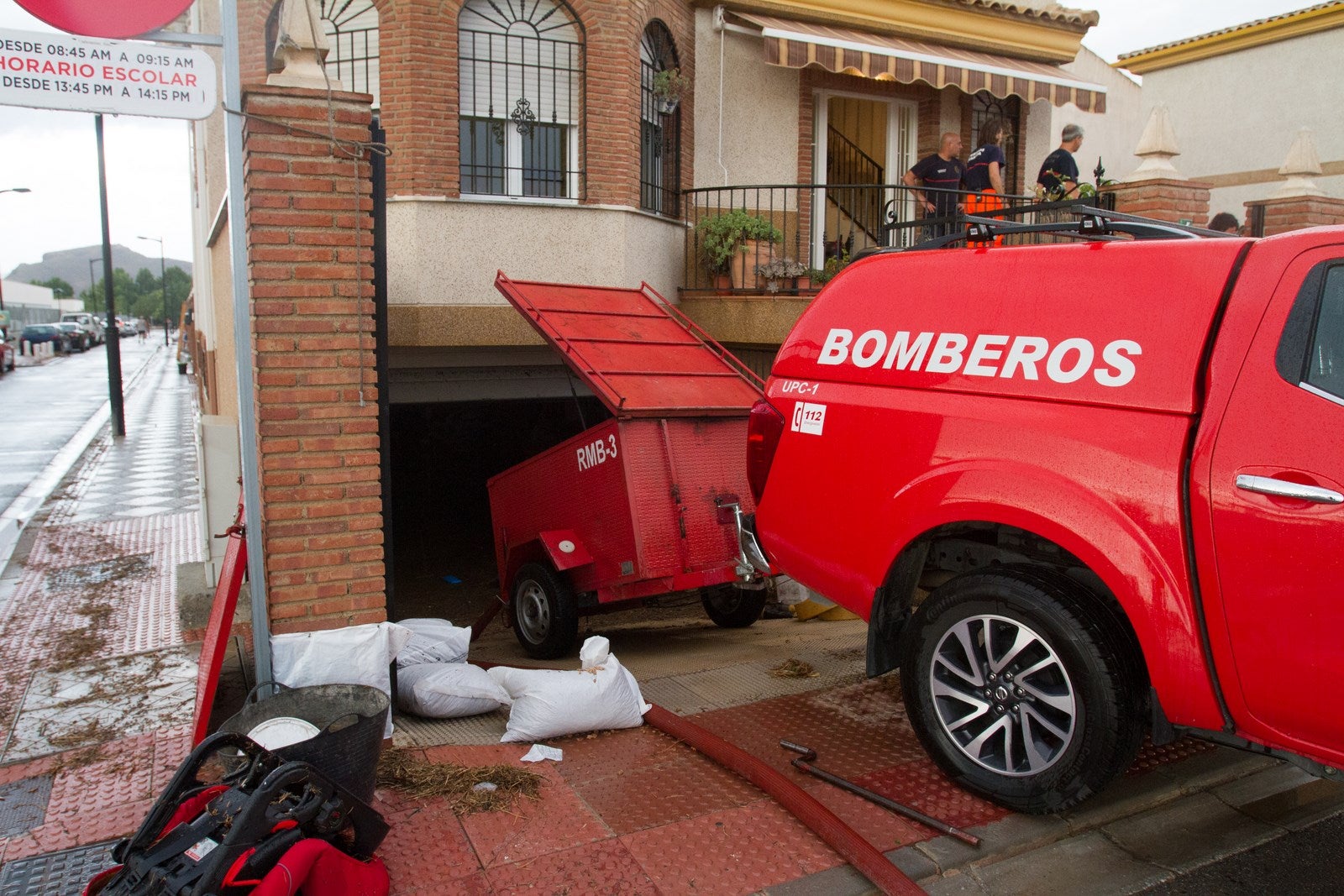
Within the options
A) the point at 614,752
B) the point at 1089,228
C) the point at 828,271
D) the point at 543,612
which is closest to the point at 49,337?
the point at 828,271

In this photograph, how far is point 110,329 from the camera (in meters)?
20.8

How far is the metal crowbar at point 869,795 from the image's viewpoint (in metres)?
3.46

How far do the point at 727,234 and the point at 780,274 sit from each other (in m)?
0.71

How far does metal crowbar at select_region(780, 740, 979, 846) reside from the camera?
346 centimetres

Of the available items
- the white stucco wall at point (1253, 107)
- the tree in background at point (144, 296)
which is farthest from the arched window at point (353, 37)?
the tree in background at point (144, 296)

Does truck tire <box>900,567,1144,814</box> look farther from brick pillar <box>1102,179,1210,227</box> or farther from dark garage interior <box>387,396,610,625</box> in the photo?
dark garage interior <box>387,396,610,625</box>

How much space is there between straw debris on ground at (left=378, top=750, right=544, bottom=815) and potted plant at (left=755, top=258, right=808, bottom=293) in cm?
733

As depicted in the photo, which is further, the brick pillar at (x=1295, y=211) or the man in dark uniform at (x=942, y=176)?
the man in dark uniform at (x=942, y=176)

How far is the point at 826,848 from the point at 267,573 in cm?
251

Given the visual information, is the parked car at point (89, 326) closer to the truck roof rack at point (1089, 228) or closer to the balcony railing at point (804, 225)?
the balcony railing at point (804, 225)

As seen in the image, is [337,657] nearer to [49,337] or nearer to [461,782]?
[461,782]

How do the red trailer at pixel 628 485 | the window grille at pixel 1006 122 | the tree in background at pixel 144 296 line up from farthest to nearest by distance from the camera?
the tree in background at pixel 144 296 → the window grille at pixel 1006 122 → the red trailer at pixel 628 485

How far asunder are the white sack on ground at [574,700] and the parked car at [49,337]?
196 feet

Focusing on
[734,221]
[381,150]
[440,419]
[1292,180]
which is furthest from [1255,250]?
[440,419]
